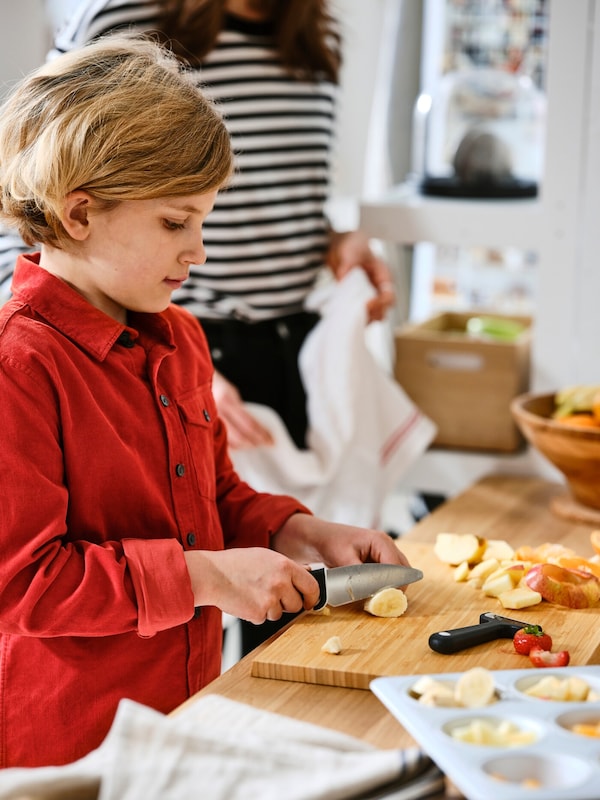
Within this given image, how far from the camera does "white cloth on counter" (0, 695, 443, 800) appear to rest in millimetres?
852

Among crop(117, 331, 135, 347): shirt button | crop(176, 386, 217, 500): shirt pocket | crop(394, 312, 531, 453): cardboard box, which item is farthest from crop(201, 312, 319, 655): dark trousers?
crop(117, 331, 135, 347): shirt button

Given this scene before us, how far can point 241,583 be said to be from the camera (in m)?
1.12

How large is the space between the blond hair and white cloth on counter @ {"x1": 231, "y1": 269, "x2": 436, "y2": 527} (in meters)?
0.76

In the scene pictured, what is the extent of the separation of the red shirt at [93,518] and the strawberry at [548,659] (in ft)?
1.08

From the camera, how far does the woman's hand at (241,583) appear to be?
111cm

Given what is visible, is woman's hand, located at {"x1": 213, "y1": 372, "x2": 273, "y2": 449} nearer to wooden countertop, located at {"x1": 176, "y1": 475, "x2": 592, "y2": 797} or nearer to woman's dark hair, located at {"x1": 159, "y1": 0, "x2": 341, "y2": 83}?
wooden countertop, located at {"x1": 176, "y1": 475, "x2": 592, "y2": 797}

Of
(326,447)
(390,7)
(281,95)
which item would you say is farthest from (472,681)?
(390,7)

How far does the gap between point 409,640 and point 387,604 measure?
7 cm

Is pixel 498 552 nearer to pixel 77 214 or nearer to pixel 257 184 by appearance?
pixel 77 214

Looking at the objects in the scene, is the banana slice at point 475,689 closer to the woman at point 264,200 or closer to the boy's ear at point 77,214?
the boy's ear at point 77,214

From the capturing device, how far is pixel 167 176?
1.11 m

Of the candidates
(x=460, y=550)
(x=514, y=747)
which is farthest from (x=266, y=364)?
(x=514, y=747)

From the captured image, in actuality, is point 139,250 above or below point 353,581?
above

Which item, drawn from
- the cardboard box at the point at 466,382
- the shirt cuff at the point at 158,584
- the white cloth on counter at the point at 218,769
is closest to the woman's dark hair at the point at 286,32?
the cardboard box at the point at 466,382
